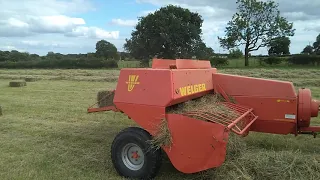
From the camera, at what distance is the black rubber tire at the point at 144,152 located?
4348 mm

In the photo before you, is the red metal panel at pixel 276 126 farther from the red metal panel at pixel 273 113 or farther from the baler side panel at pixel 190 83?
the baler side panel at pixel 190 83

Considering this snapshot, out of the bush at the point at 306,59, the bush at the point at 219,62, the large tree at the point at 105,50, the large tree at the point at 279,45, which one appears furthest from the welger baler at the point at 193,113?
the large tree at the point at 105,50

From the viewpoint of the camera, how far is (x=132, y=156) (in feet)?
15.0

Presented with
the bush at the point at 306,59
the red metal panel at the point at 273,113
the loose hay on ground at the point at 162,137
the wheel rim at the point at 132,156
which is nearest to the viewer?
the loose hay on ground at the point at 162,137

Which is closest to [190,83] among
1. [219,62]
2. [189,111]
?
[189,111]

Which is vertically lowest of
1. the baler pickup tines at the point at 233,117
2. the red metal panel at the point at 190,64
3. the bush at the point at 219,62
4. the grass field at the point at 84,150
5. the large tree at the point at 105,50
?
the grass field at the point at 84,150

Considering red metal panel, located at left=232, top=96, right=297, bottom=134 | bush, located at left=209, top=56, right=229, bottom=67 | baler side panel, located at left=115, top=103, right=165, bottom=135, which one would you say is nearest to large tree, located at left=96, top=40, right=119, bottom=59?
bush, located at left=209, top=56, right=229, bottom=67

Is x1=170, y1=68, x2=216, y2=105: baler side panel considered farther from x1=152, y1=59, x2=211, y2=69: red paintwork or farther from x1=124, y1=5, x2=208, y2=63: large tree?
x1=124, y1=5, x2=208, y2=63: large tree

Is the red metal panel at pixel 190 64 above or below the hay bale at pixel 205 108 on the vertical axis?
above

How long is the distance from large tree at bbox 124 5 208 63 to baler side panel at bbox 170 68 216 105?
38476 mm

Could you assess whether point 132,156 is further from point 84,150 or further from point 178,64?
point 84,150

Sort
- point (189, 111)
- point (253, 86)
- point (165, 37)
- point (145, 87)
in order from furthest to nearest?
1. point (165, 37)
2. point (253, 86)
3. point (145, 87)
4. point (189, 111)

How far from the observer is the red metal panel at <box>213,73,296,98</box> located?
16.1 ft

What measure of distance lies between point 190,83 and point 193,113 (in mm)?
680
